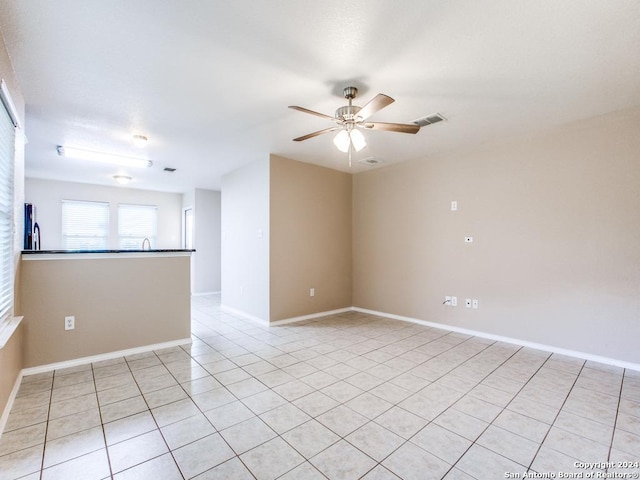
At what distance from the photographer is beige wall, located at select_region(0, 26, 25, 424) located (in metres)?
2.01

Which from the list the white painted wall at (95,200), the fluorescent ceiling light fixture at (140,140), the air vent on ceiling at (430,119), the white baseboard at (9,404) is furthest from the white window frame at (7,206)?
the white painted wall at (95,200)

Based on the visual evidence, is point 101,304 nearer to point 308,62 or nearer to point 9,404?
point 9,404

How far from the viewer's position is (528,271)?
3.54 metres

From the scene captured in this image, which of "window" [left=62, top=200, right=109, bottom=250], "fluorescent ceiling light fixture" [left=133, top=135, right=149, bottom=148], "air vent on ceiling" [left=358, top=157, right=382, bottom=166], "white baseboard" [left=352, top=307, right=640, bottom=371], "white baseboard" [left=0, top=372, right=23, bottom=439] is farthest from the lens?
"window" [left=62, top=200, right=109, bottom=250]

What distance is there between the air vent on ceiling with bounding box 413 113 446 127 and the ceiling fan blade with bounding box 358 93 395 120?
106 cm

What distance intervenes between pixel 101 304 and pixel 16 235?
0.96 metres

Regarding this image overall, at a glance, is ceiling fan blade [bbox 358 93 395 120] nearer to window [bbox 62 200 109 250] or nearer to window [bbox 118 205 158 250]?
window [bbox 118 205 158 250]

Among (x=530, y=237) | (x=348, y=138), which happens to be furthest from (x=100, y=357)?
(x=530, y=237)

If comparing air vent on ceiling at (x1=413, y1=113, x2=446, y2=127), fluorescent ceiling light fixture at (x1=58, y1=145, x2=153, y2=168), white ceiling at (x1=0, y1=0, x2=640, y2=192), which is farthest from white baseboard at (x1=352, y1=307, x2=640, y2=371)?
fluorescent ceiling light fixture at (x1=58, y1=145, x2=153, y2=168)

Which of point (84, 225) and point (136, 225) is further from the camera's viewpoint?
point (136, 225)

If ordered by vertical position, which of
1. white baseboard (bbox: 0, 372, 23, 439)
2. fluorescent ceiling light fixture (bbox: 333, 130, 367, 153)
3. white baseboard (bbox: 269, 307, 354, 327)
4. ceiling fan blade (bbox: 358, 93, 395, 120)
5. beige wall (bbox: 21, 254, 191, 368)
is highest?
ceiling fan blade (bbox: 358, 93, 395, 120)

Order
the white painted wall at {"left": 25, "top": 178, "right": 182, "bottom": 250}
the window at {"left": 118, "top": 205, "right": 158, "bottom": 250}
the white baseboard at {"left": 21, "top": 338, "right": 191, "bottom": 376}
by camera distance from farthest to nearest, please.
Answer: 1. the window at {"left": 118, "top": 205, "right": 158, "bottom": 250}
2. the white painted wall at {"left": 25, "top": 178, "right": 182, "bottom": 250}
3. the white baseboard at {"left": 21, "top": 338, "right": 191, "bottom": 376}

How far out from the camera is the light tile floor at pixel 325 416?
5.39 ft

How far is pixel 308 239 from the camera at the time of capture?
486cm
